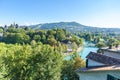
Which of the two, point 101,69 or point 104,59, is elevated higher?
point 104,59

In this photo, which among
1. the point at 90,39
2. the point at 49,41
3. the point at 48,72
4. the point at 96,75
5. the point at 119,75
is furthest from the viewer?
the point at 90,39

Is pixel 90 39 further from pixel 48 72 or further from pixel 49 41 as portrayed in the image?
pixel 48 72

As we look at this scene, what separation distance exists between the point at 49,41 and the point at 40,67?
7916 cm

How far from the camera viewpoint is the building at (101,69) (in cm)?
943

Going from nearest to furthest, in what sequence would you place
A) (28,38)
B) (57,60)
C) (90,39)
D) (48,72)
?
(48,72)
(57,60)
(28,38)
(90,39)

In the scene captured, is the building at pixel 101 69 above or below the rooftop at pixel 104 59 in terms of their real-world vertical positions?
below

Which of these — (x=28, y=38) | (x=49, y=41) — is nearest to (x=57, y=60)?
(x=49, y=41)

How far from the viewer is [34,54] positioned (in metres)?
31.5

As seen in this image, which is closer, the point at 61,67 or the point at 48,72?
the point at 48,72

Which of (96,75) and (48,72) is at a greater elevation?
(96,75)

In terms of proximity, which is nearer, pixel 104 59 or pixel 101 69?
pixel 101 69

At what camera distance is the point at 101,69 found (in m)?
9.70

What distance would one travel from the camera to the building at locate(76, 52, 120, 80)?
943 cm

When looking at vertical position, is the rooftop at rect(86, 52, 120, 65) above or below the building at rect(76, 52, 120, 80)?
above
